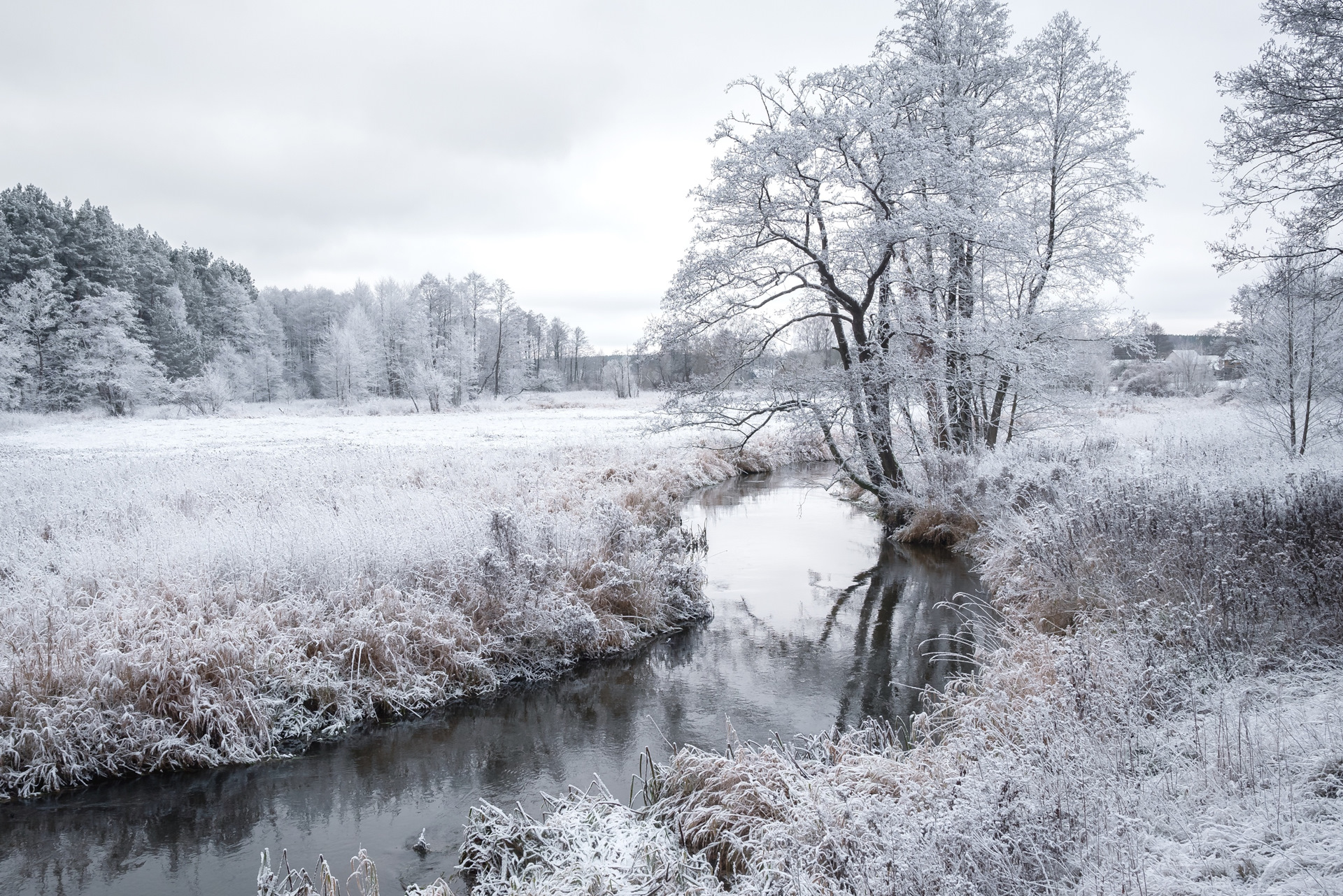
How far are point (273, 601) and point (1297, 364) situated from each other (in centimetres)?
1948

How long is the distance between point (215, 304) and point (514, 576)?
184 ft

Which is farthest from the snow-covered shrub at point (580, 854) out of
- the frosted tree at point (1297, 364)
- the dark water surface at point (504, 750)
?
the frosted tree at point (1297, 364)

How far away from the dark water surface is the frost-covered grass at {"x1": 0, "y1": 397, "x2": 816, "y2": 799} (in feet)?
1.19

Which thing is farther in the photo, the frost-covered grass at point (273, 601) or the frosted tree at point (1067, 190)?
the frosted tree at point (1067, 190)

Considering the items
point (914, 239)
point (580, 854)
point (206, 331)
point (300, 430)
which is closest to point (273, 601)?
point (580, 854)

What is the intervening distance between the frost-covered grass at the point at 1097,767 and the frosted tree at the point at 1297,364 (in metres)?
9.21

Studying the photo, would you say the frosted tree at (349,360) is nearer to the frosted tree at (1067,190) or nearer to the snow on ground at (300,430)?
the snow on ground at (300,430)

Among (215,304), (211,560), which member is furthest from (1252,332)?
(215,304)

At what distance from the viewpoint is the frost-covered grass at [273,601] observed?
18.6ft

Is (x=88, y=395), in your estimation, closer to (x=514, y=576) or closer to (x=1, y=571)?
(x=1, y=571)

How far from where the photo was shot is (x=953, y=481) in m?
13.4

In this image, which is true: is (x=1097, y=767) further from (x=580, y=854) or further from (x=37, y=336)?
(x=37, y=336)

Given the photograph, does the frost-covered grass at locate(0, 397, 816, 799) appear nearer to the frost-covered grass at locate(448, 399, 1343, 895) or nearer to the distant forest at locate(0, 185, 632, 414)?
the frost-covered grass at locate(448, 399, 1343, 895)

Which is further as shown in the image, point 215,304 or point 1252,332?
point 215,304
